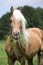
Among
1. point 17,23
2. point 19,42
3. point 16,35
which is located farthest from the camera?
point 19,42

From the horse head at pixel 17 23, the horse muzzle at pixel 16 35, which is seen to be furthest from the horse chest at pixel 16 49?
the horse muzzle at pixel 16 35

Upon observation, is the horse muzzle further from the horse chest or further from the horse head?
the horse chest

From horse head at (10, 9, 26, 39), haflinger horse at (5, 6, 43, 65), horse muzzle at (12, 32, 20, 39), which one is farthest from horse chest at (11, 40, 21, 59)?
horse muzzle at (12, 32, 20, 39)

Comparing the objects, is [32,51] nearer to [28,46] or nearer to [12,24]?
[28,46]

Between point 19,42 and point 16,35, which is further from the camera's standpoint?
point 19,42

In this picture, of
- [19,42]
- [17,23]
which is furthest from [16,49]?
[17,23]

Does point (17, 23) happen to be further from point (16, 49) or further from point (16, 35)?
point (16, 49)

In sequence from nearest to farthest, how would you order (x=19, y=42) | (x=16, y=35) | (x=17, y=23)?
(x=16, y=35), (x=17, y=23), (x=19, y=42)

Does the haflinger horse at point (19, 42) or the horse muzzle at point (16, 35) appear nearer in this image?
the horse muzzle at point (16, 35)

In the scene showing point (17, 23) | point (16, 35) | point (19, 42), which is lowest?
point (19, 42)

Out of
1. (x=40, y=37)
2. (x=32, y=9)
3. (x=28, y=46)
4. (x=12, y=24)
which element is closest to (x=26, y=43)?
(x=28, y=46)

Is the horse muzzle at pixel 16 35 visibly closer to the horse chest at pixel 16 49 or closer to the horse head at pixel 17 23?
the horse head at pixel 17 23

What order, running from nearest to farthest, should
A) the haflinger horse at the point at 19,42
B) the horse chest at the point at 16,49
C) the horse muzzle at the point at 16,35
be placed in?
the horse muzzle at the point at 16,35, the haflinger horse at the point at 19,42, the horse chest at the point at 16,49

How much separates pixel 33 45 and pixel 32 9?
143 feet
